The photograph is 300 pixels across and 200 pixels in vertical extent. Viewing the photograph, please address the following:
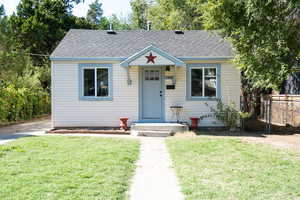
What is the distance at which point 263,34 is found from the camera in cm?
1097

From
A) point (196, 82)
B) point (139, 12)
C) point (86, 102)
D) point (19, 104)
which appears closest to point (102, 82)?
point (86, 102)

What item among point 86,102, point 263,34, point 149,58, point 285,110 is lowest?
point 285,110

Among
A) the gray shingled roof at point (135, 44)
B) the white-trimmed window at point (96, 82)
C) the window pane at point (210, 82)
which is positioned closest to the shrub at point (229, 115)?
the window pane at point (210, 82)

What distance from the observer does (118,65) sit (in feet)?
42.1

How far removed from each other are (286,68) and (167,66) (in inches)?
176

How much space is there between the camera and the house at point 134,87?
41.7ft

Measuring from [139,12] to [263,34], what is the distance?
30.0 m

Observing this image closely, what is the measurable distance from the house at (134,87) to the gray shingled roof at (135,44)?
0.27ft

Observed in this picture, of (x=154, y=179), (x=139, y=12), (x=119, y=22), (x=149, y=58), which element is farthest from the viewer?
(x=119, y=22)

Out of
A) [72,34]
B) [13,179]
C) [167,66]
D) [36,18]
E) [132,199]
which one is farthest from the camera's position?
[36,18]

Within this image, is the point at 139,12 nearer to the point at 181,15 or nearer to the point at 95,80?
the point at 181,15

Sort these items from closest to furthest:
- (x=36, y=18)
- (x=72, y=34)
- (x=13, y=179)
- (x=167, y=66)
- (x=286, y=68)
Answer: (x=13, y=179) → (x=286, y=68) → (x=167, y=66) → (x=72, y=34) → (x=36, y=18)

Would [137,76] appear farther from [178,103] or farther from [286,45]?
[286,45]

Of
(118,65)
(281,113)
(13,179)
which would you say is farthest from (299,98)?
(13,179)
